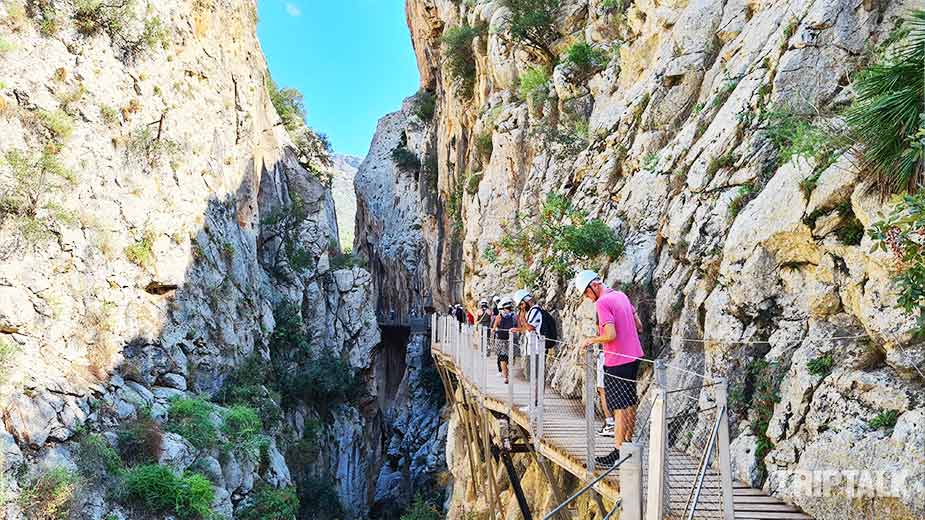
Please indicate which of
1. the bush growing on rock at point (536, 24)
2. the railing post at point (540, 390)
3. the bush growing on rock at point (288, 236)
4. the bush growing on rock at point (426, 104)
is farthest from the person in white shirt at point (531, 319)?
the bush growing on rock at point (426, 104)

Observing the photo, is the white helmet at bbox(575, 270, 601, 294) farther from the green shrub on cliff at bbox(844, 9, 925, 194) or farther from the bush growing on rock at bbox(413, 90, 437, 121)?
the bush growing on rock at bbox(413, 90, 437, 121)

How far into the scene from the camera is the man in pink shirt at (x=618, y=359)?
471 cm

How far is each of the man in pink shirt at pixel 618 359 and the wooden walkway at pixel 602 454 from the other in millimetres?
280

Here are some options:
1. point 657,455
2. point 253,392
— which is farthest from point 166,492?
point 657,455

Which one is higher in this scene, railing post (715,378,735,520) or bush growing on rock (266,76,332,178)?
bush growing on rock (266,76,332,178)

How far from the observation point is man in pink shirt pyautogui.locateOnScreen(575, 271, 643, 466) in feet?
15.4

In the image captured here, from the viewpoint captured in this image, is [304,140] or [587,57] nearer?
[587,57]

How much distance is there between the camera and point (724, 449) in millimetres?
3277

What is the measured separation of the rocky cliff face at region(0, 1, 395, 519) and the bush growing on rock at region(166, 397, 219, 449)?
7.2 inches

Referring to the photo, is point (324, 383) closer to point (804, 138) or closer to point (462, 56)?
point (462, 56)

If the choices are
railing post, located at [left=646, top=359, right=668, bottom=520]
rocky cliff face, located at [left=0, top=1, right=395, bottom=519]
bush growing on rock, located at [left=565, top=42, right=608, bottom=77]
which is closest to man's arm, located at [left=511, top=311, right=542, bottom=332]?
railing post, located at [left=646, top=359, right=668, bottom=520]

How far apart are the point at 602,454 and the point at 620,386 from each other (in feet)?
2.67

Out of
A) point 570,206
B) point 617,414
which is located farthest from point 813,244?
point 570,206

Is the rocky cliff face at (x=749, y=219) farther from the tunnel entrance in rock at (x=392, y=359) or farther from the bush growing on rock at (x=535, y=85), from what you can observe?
the tunnel entrance in rock at (x=392, y=359)
